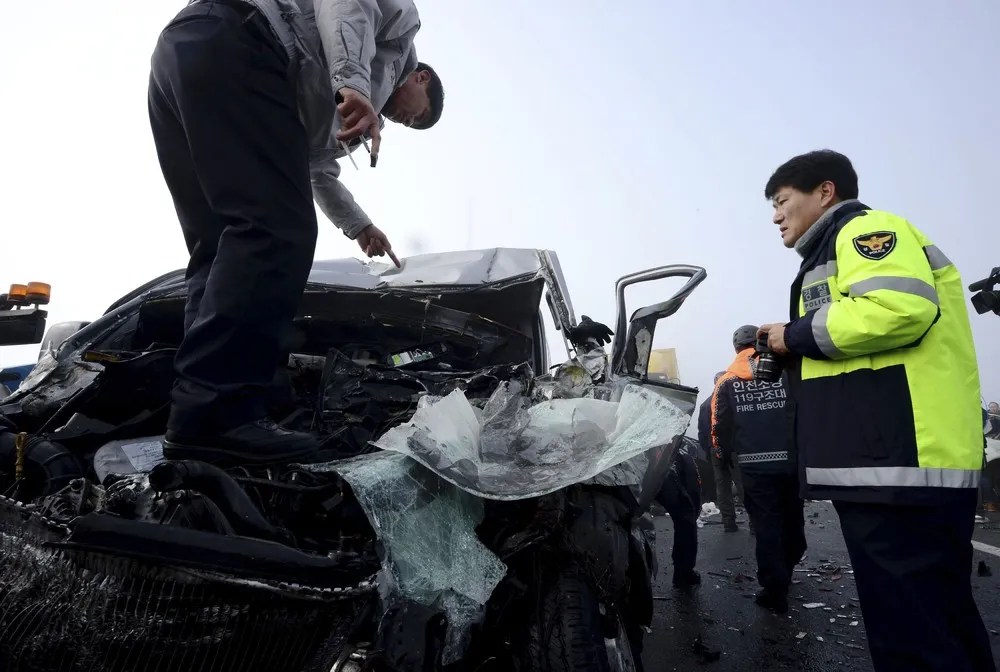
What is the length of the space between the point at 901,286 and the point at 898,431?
16.8 inches

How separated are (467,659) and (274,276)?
1.04 m

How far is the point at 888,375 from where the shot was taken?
167 centimetres

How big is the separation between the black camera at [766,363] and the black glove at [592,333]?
0.67 meters

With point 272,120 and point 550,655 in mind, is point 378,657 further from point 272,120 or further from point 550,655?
point 272,120

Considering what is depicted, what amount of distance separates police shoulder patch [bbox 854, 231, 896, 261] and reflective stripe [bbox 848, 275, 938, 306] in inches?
3.4

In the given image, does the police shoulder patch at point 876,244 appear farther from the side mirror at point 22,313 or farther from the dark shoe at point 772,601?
the side mirror at point 22,313

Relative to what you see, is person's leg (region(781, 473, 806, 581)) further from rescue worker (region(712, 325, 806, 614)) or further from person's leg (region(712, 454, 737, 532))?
person's leg (region(712, 454, 737, 532))

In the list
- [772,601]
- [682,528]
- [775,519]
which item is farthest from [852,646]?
[682,528]

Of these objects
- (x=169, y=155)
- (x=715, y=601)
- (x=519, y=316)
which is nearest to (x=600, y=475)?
(x=169, y=155)

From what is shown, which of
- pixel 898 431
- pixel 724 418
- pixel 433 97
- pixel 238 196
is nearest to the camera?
pixel 238 196

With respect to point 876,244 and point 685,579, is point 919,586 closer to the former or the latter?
point 876,244

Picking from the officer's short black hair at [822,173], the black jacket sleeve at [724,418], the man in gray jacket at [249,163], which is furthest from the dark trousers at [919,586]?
the black jacket sleeve at [724,418]

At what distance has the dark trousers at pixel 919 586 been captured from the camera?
147 cm

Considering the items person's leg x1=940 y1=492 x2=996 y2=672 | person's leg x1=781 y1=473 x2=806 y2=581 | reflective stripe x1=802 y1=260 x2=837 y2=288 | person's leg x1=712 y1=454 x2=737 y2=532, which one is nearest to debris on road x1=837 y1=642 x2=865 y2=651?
person's leg x1=781 y1=473 x2=806 y2=581
